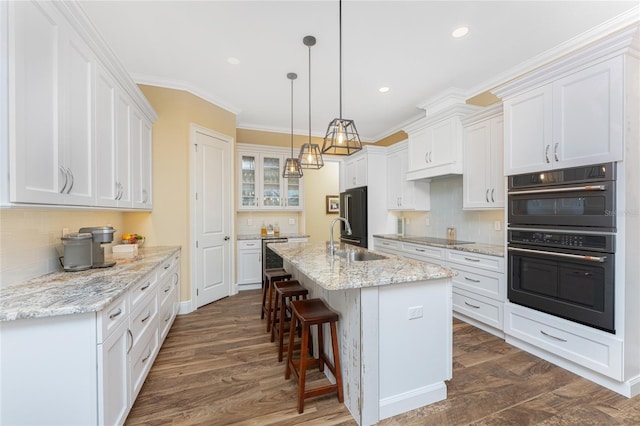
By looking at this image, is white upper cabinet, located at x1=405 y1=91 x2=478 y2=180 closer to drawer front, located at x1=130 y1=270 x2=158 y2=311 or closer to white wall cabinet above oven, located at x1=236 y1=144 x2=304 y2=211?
white wall cabinet above oven, located at x1=236 y1=144 x2=304 y2=211

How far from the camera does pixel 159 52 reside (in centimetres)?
282

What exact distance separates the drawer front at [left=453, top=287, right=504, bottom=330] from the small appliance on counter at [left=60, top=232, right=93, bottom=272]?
360 cm

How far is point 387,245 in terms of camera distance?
4.52m

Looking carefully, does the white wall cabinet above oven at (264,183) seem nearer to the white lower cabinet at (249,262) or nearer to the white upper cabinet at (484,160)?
the white lower cabinet at (249,262)

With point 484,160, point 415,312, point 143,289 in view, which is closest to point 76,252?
point 143,289

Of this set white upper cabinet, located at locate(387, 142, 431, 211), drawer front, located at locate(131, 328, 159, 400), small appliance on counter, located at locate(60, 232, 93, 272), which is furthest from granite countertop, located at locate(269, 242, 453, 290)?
white upper cabinet, located at locate(387, 142, 431, 211)

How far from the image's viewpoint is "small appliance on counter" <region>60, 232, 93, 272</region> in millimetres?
1914

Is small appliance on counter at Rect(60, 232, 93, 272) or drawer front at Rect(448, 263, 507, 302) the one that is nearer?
small appliance on counter at Rect(60, 232, 93, 272)

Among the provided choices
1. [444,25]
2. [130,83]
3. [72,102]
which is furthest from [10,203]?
[444,25]

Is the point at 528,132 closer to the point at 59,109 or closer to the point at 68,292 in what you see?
the point at 59,109

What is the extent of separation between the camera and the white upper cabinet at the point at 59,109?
1270 millimetres

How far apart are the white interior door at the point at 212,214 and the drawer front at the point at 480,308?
3.21 meters

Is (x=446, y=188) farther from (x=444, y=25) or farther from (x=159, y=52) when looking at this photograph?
(x=159, y=52)

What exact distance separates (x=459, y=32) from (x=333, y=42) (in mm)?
1158
